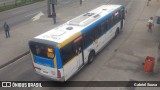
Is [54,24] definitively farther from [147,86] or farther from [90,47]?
[147,86]

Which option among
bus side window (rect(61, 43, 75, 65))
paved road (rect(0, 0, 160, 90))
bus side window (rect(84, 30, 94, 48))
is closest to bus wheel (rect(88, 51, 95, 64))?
paved road (rect(0, 0, 160, 90))

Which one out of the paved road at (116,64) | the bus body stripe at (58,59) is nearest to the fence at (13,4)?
the paved road at (116,64)

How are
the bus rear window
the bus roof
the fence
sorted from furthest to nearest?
the fence, the bus roof, the bus rear window

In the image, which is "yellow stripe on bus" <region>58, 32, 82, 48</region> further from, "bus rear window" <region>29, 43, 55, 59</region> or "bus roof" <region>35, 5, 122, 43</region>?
"bus rear window" <region>29, 43, 55, 59</region>

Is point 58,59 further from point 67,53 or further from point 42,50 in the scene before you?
point 42,50

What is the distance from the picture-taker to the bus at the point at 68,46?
12055mm

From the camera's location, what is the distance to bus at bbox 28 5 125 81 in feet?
39.5

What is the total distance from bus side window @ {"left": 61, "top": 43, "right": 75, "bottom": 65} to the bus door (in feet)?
1.61

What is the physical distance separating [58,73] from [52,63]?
66 centimetres

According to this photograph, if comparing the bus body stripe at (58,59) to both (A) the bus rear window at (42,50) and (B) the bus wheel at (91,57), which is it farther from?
(B) the bus wheel at (91,57)

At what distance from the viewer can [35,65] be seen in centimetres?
1316

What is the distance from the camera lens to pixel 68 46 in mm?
12555

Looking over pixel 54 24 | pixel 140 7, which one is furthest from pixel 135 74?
pixel 140 7

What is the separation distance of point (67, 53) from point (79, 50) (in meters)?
1.47
